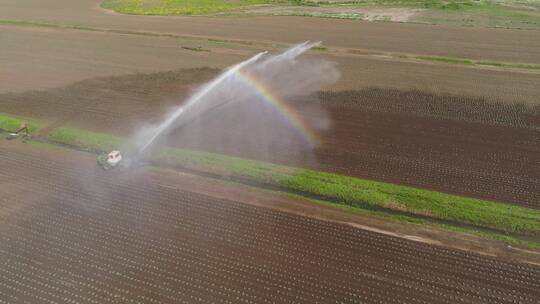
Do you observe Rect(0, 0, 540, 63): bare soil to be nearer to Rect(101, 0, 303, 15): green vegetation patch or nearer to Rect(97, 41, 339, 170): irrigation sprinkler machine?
Rect(101, 0, 303, 15): green vegetation patch

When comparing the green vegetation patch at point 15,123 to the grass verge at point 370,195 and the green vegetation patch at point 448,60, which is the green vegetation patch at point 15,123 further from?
the green vegetation patch at point 448,60

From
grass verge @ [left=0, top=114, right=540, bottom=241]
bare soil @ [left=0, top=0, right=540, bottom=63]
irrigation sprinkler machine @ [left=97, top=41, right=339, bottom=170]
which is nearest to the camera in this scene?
grass verge @ [left=0, top=114, right=540, bottom=241]

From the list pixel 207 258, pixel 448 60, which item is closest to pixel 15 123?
pixel 207 258

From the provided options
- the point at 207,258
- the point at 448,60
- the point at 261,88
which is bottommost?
the point at 207,258

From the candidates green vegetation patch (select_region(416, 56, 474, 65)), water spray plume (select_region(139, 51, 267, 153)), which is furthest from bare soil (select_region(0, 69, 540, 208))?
green vegetation patch (select_region(416, 56, 474, 65))

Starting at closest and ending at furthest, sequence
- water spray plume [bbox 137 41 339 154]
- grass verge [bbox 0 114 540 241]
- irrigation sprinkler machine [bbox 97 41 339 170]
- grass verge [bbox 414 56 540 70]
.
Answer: grass verge [bbox 0 114 540 241] < irrigation sprinkler machine [bbox 97 41 339 170] < water spray plume [bbox 137 41 339 154] < grass verge [bbox 414 56 540 70]

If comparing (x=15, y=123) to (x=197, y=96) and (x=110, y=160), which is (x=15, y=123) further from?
(x=197, y=96)

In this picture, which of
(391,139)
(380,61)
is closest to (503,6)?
(380,61)
